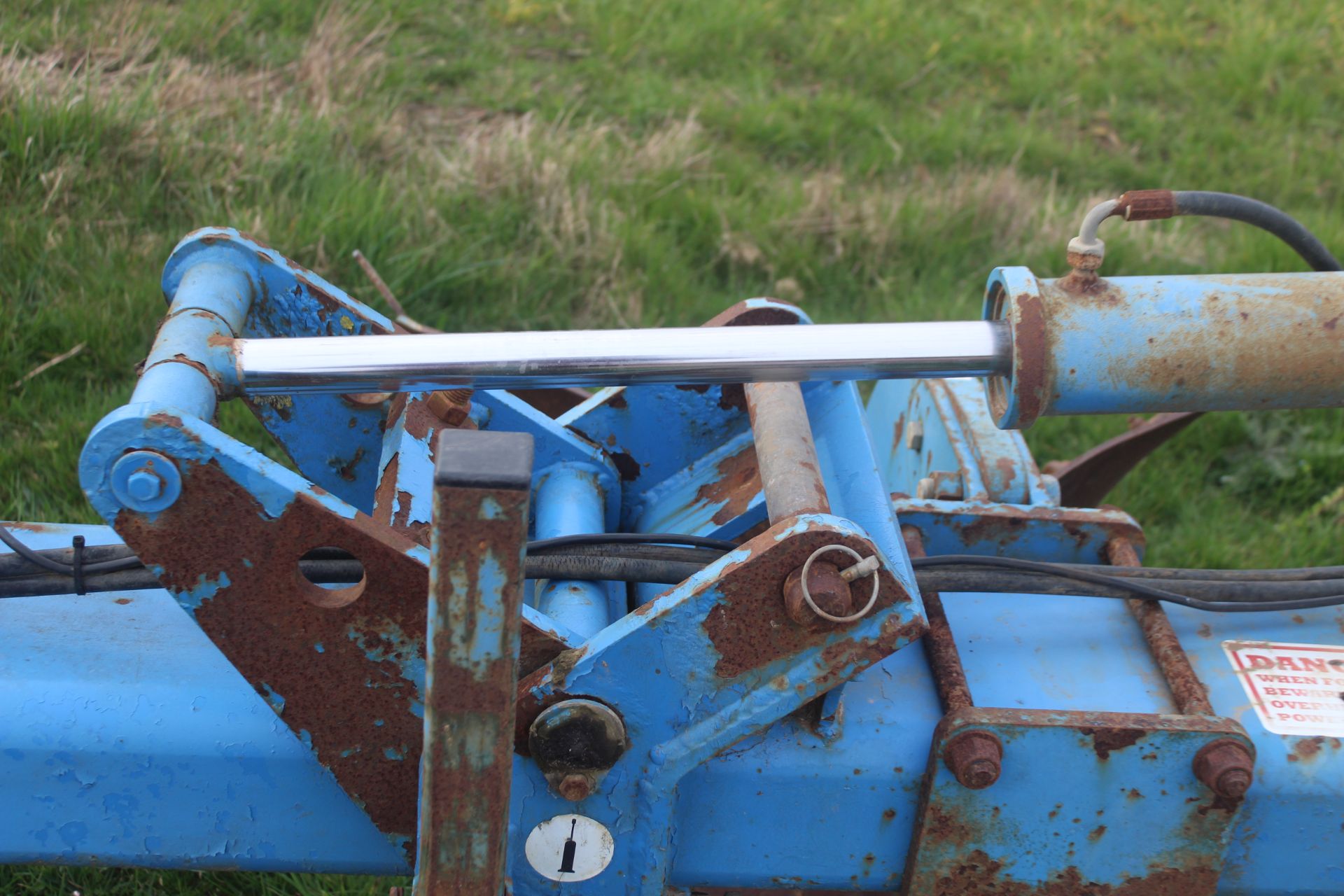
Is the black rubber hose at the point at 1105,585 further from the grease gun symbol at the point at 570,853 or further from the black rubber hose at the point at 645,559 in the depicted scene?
the grease gun symbol at the point at 570,853

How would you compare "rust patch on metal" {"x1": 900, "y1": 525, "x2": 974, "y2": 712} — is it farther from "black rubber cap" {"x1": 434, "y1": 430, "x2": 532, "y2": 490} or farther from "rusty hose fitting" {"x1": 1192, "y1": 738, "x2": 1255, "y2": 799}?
"black rubber cap" {"x1": 434, "y1": 430, "x2": 532, "y2": 490}

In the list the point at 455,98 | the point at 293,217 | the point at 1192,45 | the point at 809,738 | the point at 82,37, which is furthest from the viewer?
the point at 1192,45

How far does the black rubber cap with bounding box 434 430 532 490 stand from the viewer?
96cm

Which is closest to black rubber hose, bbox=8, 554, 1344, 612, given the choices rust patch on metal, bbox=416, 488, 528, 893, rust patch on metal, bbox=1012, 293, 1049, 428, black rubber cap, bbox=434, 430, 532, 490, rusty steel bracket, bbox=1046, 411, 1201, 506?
rust patch on metal, bbox=1012, 293, 1049, 428

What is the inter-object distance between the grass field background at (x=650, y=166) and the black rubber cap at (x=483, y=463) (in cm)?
145

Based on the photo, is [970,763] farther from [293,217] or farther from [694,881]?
→ [293,217]

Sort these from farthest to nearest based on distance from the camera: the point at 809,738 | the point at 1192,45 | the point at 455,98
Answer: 1. the point at 1192,45
2. the point at 455,98
3. the point at 809,738

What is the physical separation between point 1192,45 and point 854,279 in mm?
2570

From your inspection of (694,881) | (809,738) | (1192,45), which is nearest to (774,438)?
(809,738)

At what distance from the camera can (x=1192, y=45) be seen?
17.7 ft

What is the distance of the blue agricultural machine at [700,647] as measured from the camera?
52.6 inches

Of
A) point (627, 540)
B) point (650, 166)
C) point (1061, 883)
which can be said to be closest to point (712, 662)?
point (627, 540)

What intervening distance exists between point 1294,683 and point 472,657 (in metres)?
1.27

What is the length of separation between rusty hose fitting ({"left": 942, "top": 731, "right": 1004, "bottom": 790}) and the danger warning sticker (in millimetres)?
428
